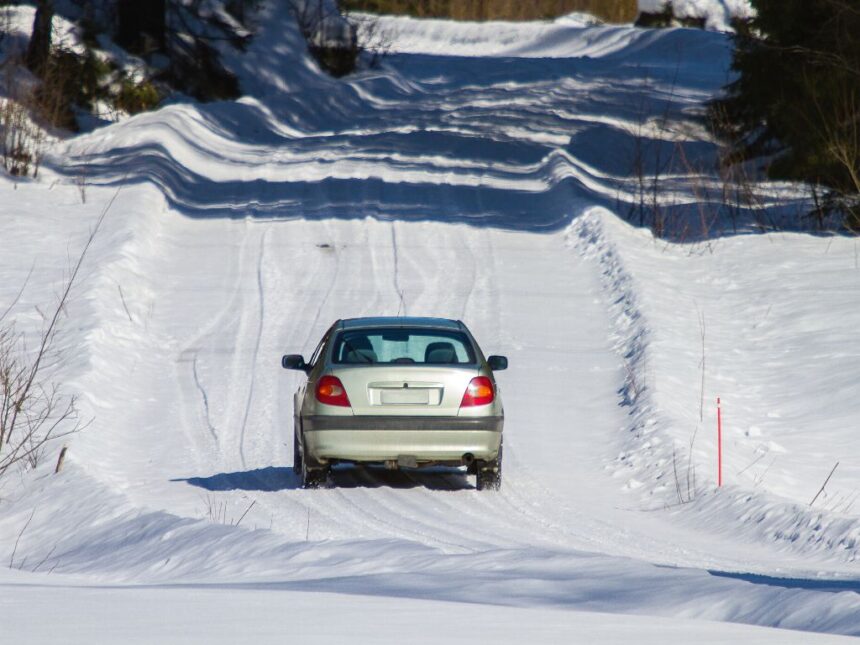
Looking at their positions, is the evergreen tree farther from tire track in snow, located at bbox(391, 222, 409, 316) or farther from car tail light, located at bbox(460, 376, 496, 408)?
car tail light, located at bbox(460, 376, 496, 408)

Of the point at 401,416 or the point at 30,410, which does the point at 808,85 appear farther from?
the point at 30,410

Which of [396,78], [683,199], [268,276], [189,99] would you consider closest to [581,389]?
[268,276]

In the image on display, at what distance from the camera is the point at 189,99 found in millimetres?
41656

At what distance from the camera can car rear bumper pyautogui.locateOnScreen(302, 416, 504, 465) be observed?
37.5ft

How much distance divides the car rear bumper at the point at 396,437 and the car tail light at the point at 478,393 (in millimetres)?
123

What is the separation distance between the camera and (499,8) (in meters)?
79.9

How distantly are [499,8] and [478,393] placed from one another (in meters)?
70.5

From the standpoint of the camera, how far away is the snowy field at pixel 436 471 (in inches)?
280

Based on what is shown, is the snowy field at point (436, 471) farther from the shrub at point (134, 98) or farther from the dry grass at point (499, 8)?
the dry grass at point (499, 8)

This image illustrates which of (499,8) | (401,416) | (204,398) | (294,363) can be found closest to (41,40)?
(204,398)

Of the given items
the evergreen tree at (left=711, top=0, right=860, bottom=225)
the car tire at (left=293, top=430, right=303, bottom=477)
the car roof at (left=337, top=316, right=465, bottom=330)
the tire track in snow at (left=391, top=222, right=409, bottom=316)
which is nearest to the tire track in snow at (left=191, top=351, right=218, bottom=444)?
the car tire at (left=293, top=430, right=303, bottom=477)

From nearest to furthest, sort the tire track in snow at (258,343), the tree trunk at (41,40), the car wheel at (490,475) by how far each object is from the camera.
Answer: the car wheel at (490,475), the tire track in snow at (258,343), the tree trunk at (41,40)

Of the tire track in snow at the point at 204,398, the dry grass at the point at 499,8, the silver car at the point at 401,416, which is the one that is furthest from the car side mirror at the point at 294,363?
the dry grass at the point at 499,8

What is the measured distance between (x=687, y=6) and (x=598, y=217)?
177ft
